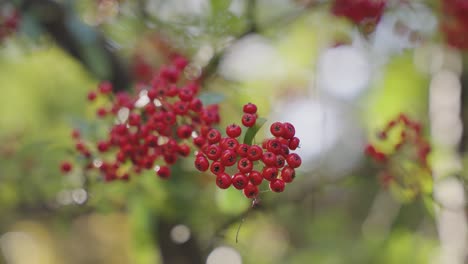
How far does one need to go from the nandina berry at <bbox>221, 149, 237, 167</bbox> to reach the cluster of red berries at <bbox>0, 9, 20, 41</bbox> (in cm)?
136

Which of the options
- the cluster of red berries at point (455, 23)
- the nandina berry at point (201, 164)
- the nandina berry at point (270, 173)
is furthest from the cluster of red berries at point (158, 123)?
the cluster of red berries at point (455, 23)

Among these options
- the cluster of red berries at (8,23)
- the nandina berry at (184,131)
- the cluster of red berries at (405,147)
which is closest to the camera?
the nandina berry at (184,131)

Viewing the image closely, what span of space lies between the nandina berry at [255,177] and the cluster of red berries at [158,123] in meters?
0.25

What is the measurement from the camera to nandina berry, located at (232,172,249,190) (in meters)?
1.03

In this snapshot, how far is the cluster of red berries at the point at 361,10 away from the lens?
1.90 metres

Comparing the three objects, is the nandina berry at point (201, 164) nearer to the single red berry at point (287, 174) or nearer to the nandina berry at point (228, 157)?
the nandina berry at point (228, 157)

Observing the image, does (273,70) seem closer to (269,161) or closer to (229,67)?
(229,67)

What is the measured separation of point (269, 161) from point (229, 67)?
1.39 meters

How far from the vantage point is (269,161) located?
1037 mm

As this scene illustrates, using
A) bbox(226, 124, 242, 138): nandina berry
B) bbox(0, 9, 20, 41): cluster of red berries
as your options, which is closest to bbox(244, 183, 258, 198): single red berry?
bbox(226, 124, 242, 138): nandina berry

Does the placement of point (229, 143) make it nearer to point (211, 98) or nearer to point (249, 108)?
point (249, 108)

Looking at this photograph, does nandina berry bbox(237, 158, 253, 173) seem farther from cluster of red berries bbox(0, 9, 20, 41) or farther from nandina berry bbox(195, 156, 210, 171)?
cluster of red berries bbox(0, 9, 20, 41)

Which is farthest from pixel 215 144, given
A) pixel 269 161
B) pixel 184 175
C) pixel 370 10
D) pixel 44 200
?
pixel 44 200

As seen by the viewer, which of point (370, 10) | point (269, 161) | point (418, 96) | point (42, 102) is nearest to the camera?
point (269, 161)
